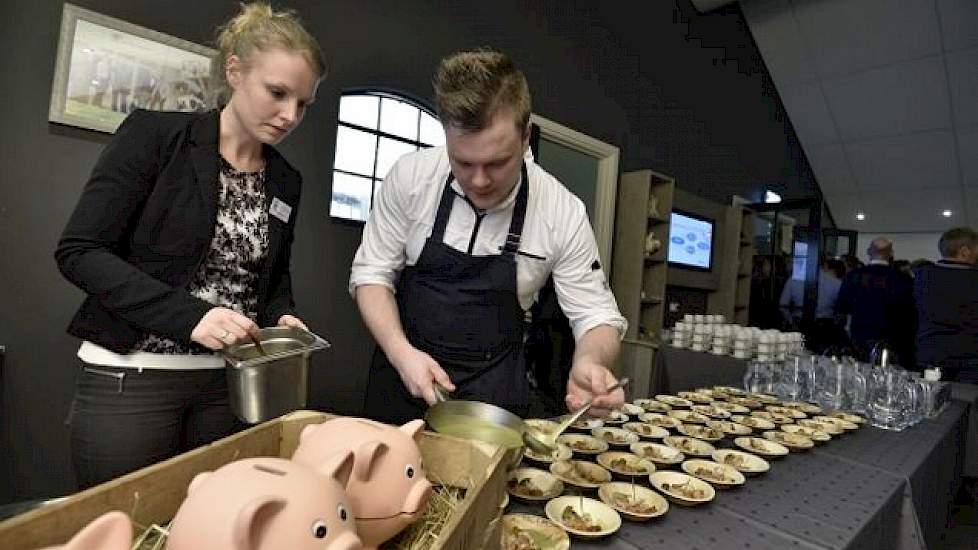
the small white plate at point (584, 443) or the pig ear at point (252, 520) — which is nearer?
the pig ear at point (252, 520)

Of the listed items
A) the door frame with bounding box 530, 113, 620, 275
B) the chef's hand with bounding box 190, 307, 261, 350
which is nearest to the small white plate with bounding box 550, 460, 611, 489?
the chef's hand with bounding box 190, 307, 261, 350

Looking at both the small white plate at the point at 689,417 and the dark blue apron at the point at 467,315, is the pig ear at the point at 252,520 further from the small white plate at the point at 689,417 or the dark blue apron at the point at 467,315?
the small white plate at the point at 689,417

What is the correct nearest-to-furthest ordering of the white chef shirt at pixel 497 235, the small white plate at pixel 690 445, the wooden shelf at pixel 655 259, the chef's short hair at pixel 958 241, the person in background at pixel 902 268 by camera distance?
the small white plate at pixel 690 445, the white chef shirt at pixel 497 235, the chef's short hair at pixel 958 241, the person in background at pixel 902 268, the wooden shelf at pixel 655 259

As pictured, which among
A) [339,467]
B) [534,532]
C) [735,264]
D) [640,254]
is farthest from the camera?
[735,264]

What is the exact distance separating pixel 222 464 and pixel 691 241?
5360mm

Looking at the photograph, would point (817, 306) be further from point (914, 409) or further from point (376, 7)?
point (376, 7)

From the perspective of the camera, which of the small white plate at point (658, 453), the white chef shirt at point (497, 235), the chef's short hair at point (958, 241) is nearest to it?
the small white plate at point (658, 453)

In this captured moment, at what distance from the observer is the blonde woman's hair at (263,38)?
1138 millimetres

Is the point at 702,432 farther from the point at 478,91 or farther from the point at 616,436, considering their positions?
the point at 478,91

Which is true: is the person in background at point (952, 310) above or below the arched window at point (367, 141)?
below

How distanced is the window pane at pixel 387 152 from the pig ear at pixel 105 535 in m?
2.79

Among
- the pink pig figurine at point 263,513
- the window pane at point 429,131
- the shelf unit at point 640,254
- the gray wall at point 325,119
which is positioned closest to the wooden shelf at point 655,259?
the shelf unit at point 640,254

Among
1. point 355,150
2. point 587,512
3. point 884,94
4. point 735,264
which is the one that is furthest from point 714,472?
point 884,94

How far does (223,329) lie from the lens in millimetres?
915
